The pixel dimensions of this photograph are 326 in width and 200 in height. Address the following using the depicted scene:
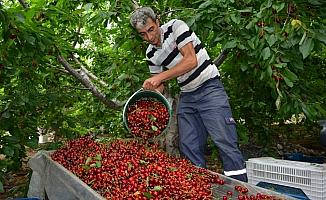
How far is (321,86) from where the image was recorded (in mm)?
4785

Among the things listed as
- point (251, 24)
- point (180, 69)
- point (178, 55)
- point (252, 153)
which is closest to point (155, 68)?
point (178, 55)

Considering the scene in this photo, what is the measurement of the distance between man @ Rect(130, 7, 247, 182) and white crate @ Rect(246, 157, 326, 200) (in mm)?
106

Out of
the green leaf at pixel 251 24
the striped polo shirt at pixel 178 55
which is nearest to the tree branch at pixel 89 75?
the striped polo shirt at pixel 178 55

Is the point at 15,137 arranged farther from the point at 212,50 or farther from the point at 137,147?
the point at 212,50

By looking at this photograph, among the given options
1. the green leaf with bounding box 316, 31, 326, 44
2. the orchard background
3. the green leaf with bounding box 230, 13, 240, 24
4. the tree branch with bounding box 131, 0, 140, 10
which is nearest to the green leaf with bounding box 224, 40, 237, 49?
the orchard background

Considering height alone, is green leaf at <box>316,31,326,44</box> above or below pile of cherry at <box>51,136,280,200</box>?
above

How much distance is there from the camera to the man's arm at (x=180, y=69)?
10.4 ft

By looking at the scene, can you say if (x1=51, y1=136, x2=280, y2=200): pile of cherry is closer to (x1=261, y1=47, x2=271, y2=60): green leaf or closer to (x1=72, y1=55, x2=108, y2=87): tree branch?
(x1=261, y1=47, x2=271, y2=60): green leaf

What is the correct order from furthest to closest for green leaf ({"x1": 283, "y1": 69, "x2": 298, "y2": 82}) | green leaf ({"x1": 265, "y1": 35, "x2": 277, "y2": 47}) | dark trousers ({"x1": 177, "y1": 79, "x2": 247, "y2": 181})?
dark trousers ({"x1": 177, "y1": 79, "x2": 247, "y2": 181}), green leaf ({"x1": 283, "y1": 69, "x2": 298, "y2": 82}), green leaf ({"x1": 265, "y1": 35, "x2": 277, "y2": 47})

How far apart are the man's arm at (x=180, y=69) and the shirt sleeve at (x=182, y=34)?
0.03 m

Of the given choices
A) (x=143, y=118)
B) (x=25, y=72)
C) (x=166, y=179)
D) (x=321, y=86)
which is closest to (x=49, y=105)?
(x=25, y=72)

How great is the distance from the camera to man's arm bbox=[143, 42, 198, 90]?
3178 millimetres

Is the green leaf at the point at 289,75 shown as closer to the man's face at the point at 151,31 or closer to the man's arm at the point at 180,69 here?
the man's arm at the point at 180,69

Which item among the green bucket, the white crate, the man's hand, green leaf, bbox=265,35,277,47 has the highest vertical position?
green leaf, bbox=265,35,277,47
